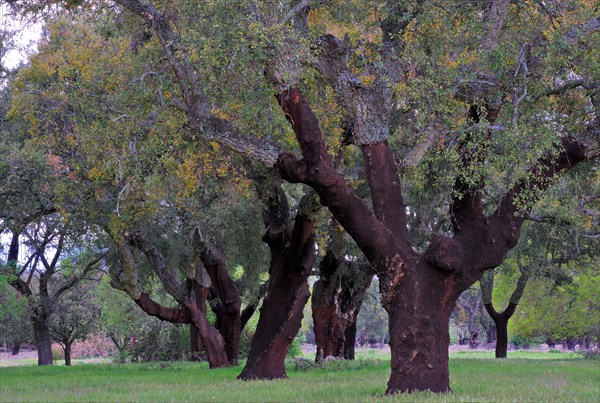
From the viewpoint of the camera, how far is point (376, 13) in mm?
15078

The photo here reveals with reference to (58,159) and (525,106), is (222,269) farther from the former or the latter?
(525,106)

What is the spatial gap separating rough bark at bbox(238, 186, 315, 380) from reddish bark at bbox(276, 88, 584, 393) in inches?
193

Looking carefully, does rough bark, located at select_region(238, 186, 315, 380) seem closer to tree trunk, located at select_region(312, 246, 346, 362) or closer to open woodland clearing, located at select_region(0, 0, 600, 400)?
open woodland clearing, located at select_region(0, 0, 600, 400)

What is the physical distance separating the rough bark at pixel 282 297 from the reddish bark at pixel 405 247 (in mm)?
4914

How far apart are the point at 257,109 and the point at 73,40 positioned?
9458 millimetres

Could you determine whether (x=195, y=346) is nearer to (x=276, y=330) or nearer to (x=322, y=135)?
(x=276, y=330)

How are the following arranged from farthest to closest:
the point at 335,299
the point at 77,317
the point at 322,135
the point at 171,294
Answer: the point at 77,317, the point at 335,299, the point at 171,294, the point at 322,135

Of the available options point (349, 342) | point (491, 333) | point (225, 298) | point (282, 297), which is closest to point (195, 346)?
point (349, 342)

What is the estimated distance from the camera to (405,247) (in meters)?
13.7

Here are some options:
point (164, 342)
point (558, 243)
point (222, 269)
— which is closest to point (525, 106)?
point (222, 269)

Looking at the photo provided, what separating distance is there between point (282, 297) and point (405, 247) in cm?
637

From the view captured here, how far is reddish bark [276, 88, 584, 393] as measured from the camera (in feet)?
42.3

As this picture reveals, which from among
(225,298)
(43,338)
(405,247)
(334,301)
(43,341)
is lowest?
(43,341)

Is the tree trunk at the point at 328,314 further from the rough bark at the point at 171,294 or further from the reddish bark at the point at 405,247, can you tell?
the reddish bark at the point at 405,247
